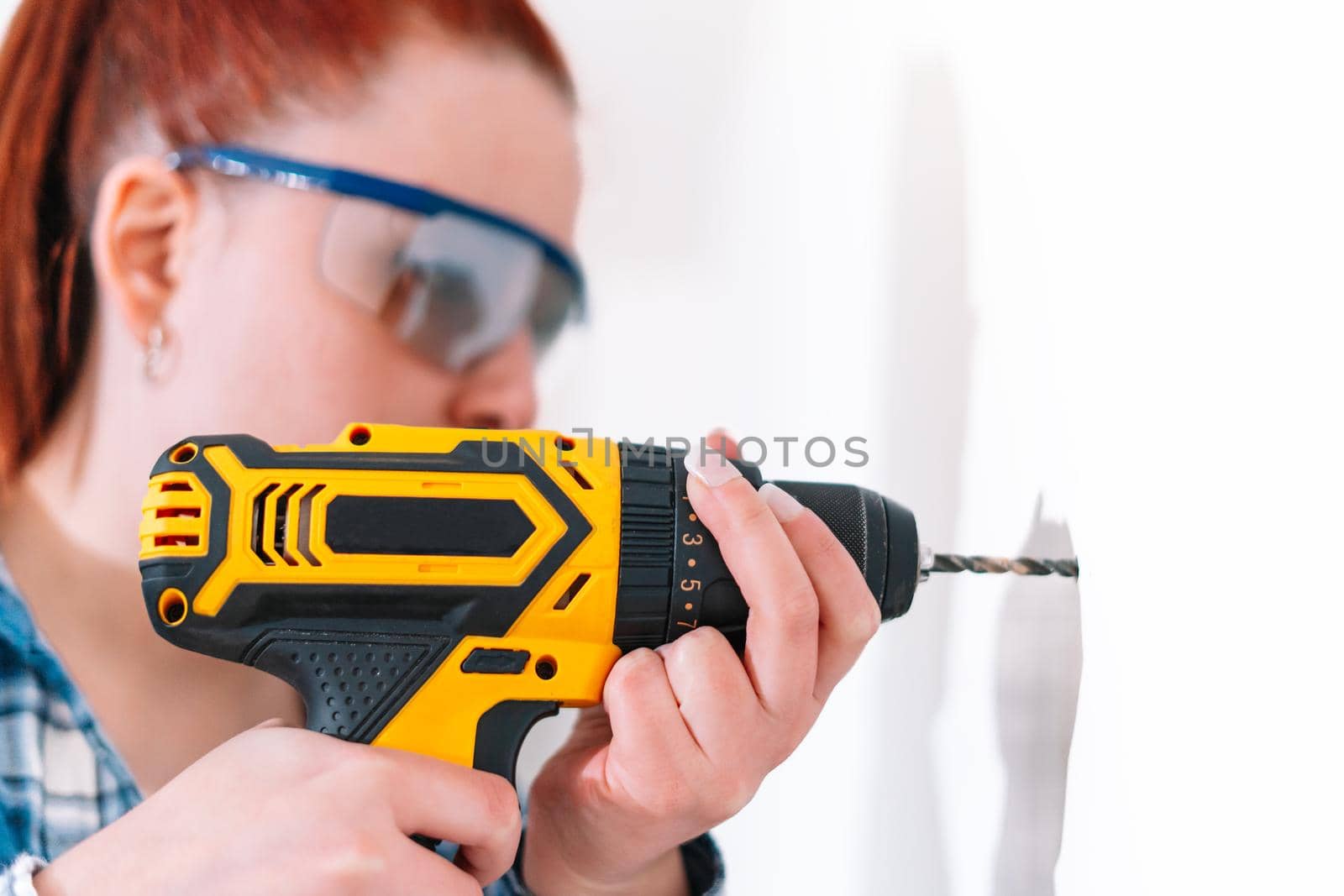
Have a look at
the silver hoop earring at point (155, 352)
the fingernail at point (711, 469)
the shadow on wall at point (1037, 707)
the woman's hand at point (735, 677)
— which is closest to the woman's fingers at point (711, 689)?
the woman's hand at point (735, 677)

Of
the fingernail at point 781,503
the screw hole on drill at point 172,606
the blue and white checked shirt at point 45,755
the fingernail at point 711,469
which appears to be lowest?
the blue and white checked shirt at point 45,755

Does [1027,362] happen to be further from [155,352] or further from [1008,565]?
[155,352]

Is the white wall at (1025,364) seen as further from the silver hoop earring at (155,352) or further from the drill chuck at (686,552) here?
the silver hoop earring at (155,352)

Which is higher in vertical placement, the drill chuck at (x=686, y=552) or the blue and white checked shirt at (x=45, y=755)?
the drill chuck at (x=686, y=552)

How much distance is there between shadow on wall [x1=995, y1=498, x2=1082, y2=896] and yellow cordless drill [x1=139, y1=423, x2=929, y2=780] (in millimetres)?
262

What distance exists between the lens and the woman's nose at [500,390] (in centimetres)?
88

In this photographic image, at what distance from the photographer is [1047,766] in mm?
689

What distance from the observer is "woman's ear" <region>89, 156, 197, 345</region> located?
791 mm

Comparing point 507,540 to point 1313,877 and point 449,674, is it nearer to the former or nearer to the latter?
point 449,674

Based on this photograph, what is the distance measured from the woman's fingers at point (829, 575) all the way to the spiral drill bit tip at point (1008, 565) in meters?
0.07

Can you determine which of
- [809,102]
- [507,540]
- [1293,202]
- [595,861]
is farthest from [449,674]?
[809,102]

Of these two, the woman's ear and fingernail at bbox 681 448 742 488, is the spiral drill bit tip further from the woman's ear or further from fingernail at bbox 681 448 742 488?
the woman's ear

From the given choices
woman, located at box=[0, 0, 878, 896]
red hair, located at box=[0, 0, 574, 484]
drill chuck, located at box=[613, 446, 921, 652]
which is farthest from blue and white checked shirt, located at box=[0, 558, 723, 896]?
drill chuck, located at box=[613, 446, 921, 652]

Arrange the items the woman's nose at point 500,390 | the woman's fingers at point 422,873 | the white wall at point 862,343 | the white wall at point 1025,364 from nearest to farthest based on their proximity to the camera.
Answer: the white wall at point 1025,364, the woman's fingers at point 422,873, the white wall at point 862,343, the woman's nose at point 500,390
